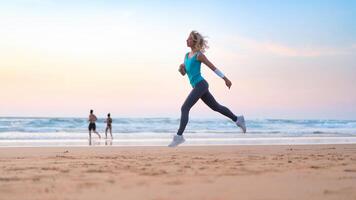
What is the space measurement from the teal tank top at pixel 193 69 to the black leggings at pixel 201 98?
9cm

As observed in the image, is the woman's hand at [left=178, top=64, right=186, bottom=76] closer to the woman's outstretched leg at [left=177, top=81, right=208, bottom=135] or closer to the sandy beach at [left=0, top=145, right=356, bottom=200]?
the woman's outstretched leg at [left=177, top=81, right=208, bottom=135]

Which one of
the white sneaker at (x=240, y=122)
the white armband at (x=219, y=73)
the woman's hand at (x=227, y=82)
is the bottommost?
the white sneaker at (x=240, y=122)

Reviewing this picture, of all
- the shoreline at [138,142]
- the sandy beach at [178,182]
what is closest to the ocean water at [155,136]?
the shoreline at [138,142]

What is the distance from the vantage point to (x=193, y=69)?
25.7 feet

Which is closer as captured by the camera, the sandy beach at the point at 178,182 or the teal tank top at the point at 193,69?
the sandy beach at the point at 178,182

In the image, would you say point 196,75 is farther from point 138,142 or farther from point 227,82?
point 138,142

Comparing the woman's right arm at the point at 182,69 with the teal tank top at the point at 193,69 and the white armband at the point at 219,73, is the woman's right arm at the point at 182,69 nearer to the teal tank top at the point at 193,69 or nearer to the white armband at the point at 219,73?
the teal tank top at the point at 193,69

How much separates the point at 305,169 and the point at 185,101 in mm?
2425

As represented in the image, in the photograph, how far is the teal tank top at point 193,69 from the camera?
25.6 feet

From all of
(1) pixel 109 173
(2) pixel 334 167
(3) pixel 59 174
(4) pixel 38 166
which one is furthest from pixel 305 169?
(4) pixel 38 166

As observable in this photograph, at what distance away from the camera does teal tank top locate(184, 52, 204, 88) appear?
7801 millimetres

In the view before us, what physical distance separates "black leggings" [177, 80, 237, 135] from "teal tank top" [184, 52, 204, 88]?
3.5 inches

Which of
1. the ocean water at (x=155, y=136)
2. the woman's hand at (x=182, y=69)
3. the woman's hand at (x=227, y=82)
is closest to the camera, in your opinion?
the woman's hand at (x=227, y=82)

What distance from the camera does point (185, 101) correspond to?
7.95 meters
